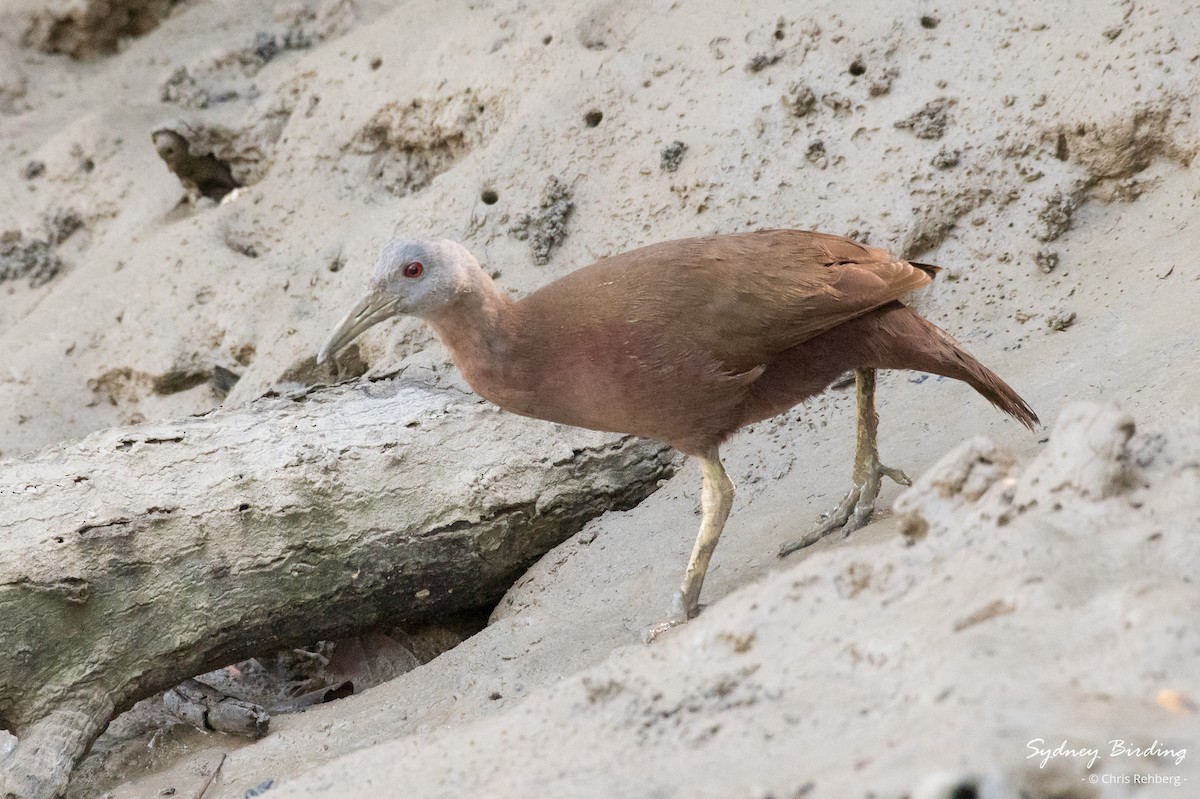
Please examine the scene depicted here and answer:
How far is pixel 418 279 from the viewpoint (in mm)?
3621

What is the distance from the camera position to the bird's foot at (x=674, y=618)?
11.6ft

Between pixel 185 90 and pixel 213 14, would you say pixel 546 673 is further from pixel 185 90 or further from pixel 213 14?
pixel 213 14

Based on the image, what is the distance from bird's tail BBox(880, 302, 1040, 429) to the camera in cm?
371

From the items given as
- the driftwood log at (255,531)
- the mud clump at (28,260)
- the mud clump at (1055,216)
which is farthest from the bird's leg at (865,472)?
the mud clump at (28,260)

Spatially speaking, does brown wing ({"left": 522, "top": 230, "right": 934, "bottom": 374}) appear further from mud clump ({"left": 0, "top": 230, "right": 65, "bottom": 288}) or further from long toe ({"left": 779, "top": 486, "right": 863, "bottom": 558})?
mud clump ({"left": 0, "top": 230, "right": 65, "bottom": 288})

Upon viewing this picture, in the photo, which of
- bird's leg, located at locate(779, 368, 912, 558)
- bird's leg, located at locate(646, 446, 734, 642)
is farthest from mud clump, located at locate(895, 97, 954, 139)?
bird's leg, located at locate(646, 446, 734, 642)

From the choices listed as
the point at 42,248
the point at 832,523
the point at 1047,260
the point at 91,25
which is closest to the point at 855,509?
the point at 832,523

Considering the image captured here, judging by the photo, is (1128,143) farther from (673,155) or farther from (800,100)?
(673,155)

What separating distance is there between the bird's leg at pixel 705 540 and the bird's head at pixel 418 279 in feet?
3.12

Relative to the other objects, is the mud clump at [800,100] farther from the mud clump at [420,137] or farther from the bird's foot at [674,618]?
the bird's foot at [674,618]

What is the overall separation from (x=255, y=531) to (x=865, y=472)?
204 cm

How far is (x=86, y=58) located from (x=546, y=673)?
254 inches

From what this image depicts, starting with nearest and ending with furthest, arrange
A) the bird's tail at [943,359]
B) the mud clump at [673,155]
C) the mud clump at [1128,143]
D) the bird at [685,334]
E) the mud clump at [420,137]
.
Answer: the bird at [685,334]
the bird's tail at [943,359]
the mud clump at [1128,143]
the mud clump at [673,155]
the mud clump at [420,137]

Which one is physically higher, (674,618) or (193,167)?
(193,167)
